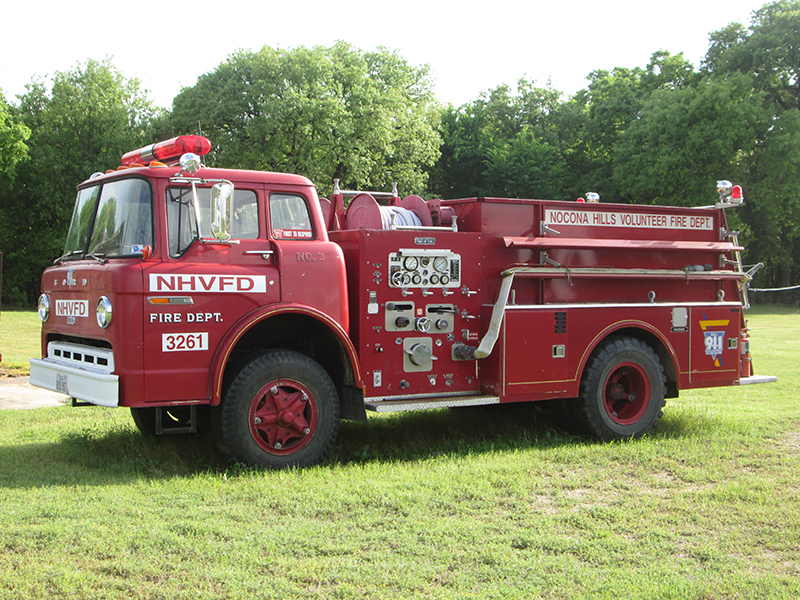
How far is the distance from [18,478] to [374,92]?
1328 inches

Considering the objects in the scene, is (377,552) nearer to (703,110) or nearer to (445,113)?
(703,110)

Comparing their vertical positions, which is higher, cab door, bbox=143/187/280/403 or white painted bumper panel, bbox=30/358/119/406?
cab door, bbox=143/187/280/403

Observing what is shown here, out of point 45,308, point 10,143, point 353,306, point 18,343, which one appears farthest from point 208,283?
point 10,143

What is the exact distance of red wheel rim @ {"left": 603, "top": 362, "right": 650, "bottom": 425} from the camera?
27.8ft

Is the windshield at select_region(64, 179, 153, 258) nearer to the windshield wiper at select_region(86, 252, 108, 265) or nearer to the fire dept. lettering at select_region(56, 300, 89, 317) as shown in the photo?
the windshield wiper at select_region(86, 252, 108, 265)

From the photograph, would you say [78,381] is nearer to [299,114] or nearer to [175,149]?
[175,149]

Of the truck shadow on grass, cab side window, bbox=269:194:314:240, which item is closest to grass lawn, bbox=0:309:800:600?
the truck shadow on grass

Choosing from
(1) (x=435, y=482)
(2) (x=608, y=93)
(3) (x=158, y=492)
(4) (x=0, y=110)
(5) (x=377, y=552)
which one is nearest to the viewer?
(5) (x=377, y=552)

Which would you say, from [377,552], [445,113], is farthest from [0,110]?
[377,552]

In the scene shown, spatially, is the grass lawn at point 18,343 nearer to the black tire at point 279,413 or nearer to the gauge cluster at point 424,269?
the black tire at point 279,413

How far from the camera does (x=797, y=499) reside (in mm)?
5977

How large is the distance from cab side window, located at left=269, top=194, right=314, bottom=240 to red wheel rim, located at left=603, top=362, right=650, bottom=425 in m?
3.71

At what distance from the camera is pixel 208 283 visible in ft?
20.6

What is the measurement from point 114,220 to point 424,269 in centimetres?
276
